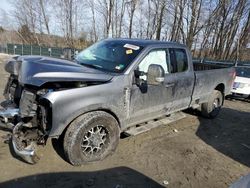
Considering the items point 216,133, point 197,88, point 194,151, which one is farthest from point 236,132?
point 194,151

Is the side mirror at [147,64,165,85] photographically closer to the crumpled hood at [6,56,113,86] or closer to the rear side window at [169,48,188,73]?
the crumpled hood at [6,56,113,86]

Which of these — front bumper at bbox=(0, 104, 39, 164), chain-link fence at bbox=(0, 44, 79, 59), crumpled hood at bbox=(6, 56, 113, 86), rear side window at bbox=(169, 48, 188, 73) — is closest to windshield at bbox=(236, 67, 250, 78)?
rear side window at bbox=(169, 48, 188, 73)

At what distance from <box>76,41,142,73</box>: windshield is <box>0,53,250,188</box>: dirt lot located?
1465 mm

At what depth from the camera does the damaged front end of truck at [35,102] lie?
3602 millimetres

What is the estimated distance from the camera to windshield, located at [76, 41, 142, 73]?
4.52 m

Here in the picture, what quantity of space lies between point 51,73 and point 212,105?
474 centimetres

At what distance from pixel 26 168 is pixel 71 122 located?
95 cm

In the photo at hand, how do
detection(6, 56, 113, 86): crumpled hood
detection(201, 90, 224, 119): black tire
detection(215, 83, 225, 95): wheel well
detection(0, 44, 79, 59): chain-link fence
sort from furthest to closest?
detection(0, 44, 79, 59): chain-link fence → detection(215, 83, 225, 95): wheel well → detection(201, 90, 224, 119): black tire → detection(6, 56, 113, 86): crumpled hood

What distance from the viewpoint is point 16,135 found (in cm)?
369

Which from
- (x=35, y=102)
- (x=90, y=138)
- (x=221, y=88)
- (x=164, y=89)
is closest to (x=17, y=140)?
(x=35, y=102)

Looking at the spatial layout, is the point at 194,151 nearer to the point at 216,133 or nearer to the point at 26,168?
the point at 216,133

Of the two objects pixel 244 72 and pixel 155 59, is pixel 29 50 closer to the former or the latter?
pixel 244 72

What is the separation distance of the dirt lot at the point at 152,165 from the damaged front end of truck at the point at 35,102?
0.35 metres

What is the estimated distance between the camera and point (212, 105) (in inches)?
277
